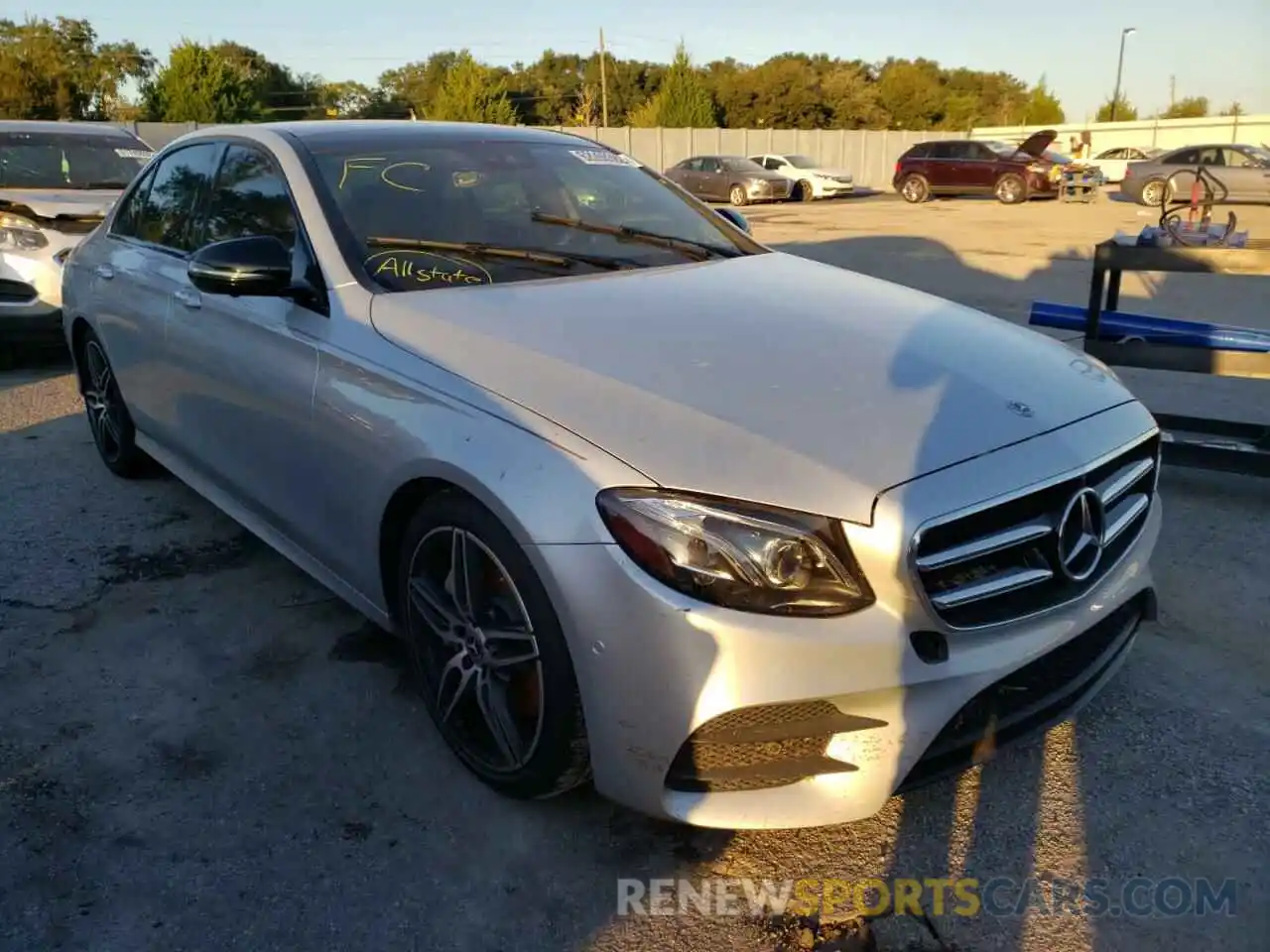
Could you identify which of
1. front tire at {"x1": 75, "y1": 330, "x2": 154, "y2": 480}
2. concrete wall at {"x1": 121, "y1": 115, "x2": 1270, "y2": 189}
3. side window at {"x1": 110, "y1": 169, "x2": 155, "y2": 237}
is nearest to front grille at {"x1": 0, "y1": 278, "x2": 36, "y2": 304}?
front tire at {"x1": 75, "y1": 330, "x2": 154, "y2": 480}

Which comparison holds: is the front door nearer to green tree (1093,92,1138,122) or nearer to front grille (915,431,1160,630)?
front grille (915,431,1160,630)

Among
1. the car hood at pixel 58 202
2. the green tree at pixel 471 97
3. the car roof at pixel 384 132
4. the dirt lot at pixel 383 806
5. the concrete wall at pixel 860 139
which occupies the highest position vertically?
the green tree at pixel 471 97

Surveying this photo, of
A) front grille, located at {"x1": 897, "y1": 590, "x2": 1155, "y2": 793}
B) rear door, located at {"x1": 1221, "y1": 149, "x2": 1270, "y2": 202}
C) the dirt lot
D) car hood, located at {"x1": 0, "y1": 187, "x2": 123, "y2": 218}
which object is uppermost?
rear door, located at {"x1": 1221, "y1": 149, "x2": 1270, "y2": 202}

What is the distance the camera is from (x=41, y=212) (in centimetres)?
740

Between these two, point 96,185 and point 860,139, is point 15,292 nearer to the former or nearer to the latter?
point 96,185

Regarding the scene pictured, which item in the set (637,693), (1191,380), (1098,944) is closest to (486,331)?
(637,693)

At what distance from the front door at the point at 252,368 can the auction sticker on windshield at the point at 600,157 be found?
1.13 m

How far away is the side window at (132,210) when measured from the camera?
4.48 metres

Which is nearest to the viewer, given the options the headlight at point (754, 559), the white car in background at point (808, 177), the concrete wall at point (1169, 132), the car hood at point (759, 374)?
the headlight at point (754, 559)

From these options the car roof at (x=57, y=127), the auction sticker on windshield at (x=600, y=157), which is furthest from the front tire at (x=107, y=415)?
the car roof at (x=57, y=127)

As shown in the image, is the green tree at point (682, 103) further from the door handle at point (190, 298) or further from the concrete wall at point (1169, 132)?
the door handle at point (190, 298)

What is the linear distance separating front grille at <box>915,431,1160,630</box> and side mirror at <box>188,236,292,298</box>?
197 centimetres

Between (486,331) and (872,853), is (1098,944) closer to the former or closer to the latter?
(872,853)

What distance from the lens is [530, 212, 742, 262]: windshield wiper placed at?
347cm
